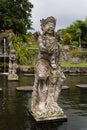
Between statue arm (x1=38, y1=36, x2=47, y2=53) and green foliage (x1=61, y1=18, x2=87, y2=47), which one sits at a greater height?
green foliage (x1=61, y1=18, x2=87, y2=47)

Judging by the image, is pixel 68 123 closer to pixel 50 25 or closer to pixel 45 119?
pixel 45 119

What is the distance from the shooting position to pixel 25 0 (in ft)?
173

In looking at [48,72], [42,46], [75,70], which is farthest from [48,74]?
[75,70]

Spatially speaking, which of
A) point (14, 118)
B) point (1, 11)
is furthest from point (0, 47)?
point (14, 118)

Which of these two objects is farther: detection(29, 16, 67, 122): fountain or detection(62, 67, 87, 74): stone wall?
detection(62, 67, 87, 74): stone wall

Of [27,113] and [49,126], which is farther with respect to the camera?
[27,113]

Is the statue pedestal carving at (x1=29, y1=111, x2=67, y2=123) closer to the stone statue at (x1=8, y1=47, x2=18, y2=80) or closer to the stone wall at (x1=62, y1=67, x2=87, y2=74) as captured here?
the stone statue at (x1=8, y1=47, x2=18, y2=80)

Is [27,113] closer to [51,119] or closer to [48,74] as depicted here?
[51,119]

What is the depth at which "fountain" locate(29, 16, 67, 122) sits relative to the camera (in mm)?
8516

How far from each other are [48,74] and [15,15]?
44647mm

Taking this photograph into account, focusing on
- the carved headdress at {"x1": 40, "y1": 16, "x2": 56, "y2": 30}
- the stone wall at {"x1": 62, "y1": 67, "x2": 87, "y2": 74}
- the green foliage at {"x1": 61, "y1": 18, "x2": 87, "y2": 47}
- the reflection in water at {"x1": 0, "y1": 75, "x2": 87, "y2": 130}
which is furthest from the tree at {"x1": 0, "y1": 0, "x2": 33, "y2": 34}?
the carved headdress at {"x1": 40, "y1": 16, "x2": 56, "y2": 30}

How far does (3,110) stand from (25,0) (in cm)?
4461

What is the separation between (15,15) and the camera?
Answer: 52.3 m

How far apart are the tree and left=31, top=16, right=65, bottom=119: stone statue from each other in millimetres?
41800
